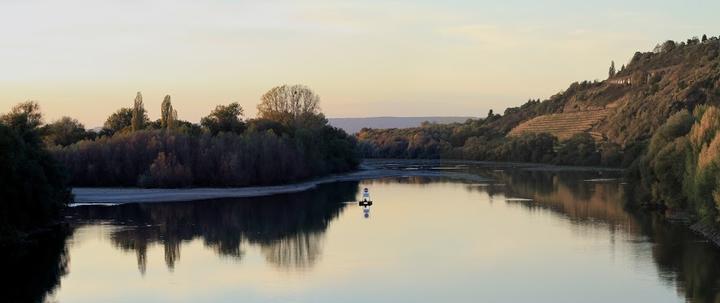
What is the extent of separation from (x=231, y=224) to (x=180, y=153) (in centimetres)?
3019

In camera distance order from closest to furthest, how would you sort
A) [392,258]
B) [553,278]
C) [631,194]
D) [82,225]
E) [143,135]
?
[553,278] < [392,258] < [82,225] < [631,194] < [143,135]

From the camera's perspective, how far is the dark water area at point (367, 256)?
28.9 metres

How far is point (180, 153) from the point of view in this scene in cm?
7788

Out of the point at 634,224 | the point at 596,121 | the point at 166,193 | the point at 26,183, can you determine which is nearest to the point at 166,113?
the point at 166,193

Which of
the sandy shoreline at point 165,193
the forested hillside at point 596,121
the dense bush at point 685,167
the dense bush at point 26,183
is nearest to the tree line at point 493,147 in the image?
the forested hillside at point 596,121

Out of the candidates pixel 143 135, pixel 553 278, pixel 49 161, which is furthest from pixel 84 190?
pixel 553 278

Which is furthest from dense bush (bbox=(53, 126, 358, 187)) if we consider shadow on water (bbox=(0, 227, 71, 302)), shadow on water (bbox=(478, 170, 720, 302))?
shadow on water (bbox=(0, 227, 71, 302))

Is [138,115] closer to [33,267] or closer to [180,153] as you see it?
[180,153]

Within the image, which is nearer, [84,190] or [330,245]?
[330,245]

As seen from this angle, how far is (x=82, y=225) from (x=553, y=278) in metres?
25.2

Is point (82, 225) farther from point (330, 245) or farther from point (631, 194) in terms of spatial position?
point (631, 194)

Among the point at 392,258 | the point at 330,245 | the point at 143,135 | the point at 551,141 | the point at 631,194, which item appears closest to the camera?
the point at 392,258

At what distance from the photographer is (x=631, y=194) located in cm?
6009

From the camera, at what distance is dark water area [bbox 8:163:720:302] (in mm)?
28875
